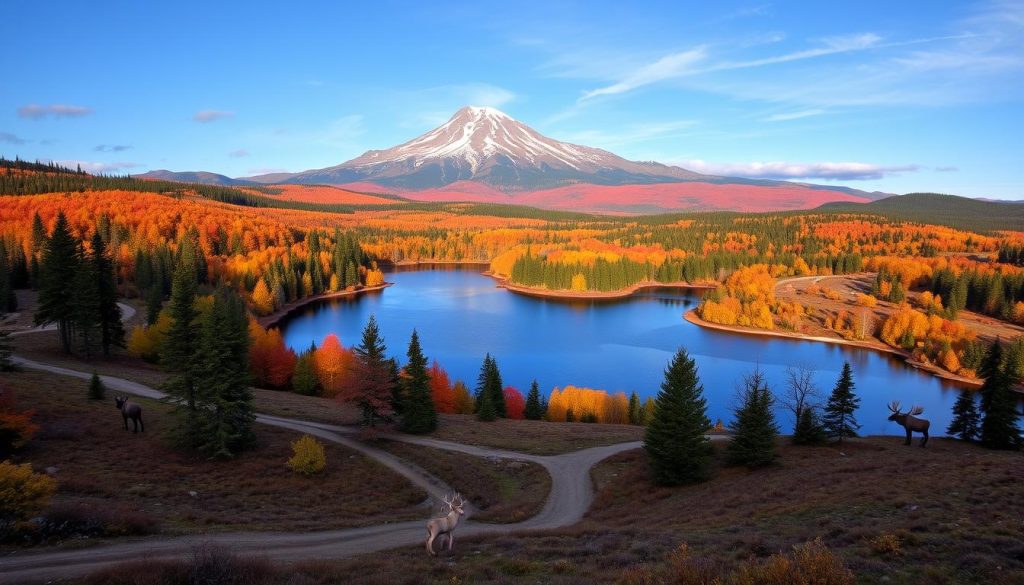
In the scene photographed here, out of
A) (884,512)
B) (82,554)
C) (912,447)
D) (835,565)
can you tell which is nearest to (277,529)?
(82,554)

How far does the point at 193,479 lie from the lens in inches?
925

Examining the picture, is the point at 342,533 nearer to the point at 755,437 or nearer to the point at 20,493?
the point at 20,493

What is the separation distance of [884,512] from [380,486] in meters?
20.7

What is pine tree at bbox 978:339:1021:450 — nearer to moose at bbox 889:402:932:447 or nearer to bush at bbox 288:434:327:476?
moose at bbox 889:402:932:447

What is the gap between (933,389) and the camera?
2648 inches

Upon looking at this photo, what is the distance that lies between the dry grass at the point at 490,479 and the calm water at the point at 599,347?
1302 inches

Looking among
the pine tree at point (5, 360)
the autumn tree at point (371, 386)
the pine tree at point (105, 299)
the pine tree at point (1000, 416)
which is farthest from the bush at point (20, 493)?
the pine tree at point (1000, 416)

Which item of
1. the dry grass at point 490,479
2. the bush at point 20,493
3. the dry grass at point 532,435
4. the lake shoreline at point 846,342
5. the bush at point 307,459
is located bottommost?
the lake shoreline at point 846,342

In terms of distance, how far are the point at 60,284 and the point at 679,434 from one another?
50.6 m

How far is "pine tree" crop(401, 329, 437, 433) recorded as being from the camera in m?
35.2

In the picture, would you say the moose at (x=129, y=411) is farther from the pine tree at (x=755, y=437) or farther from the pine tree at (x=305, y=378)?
the pine tree at (x=755, y=437)

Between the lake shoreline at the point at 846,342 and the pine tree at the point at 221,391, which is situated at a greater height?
the pine tree at the point at 221,391

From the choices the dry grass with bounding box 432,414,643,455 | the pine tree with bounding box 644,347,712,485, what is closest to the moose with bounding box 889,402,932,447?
the pine tree with bounding box 644,347,712,485

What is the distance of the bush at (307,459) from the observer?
26.2 meters
